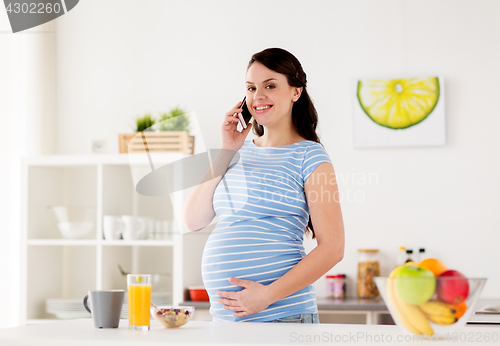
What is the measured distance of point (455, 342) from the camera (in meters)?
0.86

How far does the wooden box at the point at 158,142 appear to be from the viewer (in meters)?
2.67

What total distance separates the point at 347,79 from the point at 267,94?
149 centimetres

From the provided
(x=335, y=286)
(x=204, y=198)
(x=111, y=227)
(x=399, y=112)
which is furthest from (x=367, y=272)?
(x=204, y=198)

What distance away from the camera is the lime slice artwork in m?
2.78

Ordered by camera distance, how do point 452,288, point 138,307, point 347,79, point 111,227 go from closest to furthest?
point 452,288, point 138,307, point 111,227, point 347,79

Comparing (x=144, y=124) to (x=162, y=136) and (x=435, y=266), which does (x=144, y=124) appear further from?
(x=435, y=266)

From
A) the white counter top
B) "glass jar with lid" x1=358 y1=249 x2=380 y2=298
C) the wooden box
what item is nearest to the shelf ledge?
the wooden box

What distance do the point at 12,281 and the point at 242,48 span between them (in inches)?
67.6

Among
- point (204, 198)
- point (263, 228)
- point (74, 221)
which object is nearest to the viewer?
point (263, 228)

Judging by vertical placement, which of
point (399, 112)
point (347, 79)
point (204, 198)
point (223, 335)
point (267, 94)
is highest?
point (347, 79)

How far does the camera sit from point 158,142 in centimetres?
271

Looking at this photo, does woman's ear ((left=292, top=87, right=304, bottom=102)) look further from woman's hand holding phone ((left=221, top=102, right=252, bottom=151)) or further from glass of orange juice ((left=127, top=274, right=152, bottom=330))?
glass of orange juice ((left=127, top=274, right=152, bottom=330))

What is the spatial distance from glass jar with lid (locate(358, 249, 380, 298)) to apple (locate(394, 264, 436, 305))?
6.29ft

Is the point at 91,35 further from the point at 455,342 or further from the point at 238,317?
the point at 455,342
